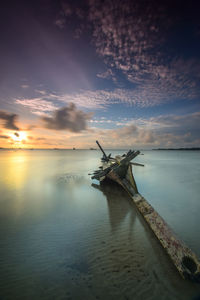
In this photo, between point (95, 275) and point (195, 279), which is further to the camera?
point (95, 275)

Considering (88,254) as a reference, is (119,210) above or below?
below

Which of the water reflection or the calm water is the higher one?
the calm water

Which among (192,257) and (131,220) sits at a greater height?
(192,257)

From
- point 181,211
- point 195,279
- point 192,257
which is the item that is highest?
point 192,257

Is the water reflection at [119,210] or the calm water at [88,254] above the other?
the calm water at [88,254]

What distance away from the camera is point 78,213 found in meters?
7.57

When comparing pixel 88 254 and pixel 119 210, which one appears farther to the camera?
pixel 119 210

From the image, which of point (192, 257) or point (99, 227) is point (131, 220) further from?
point (192, 257)

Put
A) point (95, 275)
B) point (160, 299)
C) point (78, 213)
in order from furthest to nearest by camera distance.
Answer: point (78, 213) < point (95, 275) < point (160, 299)

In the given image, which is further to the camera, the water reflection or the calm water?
the water reflection

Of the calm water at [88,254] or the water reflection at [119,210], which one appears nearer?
the calm water at [88,254]

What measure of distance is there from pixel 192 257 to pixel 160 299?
50.9 inches

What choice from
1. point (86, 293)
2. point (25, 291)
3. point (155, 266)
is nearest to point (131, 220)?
point (155, 266)

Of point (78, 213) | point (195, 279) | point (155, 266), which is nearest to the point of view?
point (195, 279)
